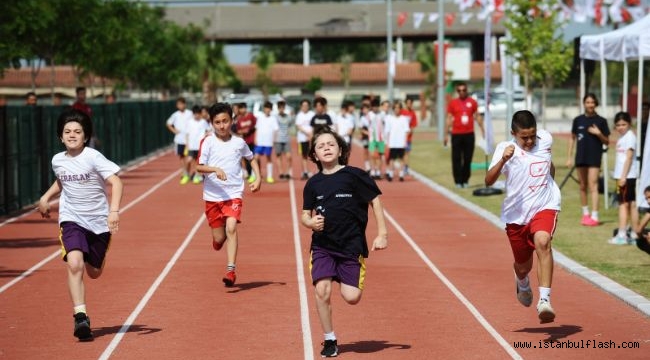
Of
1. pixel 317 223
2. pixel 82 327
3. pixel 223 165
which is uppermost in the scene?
pixel 223 165

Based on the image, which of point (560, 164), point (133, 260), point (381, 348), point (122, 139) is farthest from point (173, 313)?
point (122, 139)

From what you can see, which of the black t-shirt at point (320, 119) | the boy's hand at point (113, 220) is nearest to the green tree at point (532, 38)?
the black t-shirt at point (320, 119)

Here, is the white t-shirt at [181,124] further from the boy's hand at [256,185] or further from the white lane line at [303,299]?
the boy's hand at [256,185]

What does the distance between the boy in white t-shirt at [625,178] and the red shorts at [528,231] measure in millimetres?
6009

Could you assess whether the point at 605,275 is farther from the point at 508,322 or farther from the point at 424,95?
the point at 424,95

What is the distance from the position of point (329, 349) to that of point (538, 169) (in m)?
2.38

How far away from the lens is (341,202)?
9.27 meters

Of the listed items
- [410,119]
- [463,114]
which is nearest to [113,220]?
[463,114]

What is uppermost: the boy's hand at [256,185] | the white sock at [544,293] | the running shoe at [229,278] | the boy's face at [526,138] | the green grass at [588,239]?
the boy's face at [526,138]

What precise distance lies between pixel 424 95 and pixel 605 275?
6500cm

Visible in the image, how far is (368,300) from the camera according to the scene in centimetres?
1234

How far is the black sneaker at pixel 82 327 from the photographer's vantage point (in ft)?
32.8

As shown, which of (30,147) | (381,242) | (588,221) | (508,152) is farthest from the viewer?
(30,147)

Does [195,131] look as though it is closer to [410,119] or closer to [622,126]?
[410,119]
